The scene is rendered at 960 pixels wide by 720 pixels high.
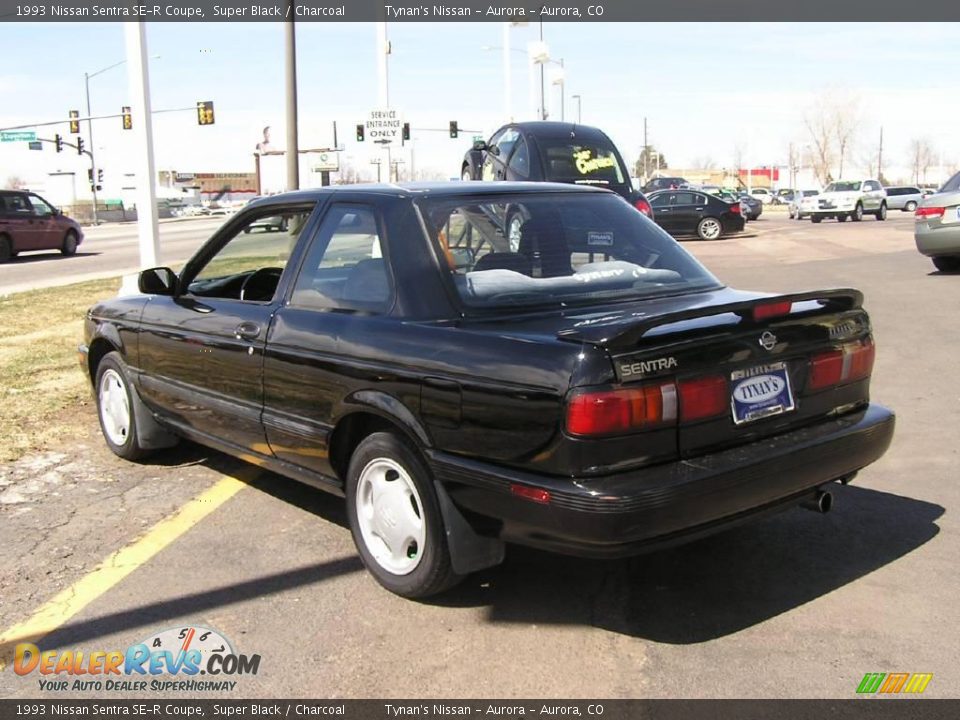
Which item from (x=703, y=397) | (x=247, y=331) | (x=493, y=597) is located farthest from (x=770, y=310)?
(x=247, y=331)

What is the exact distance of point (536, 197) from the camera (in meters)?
4.48

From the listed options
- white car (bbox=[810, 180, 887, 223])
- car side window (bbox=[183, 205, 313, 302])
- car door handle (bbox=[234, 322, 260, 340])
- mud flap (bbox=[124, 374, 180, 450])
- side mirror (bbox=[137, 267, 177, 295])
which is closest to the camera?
car door handle (bbox=[234, 322, 260, 340])

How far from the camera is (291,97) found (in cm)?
1791

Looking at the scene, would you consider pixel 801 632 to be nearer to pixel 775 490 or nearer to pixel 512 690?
pixel 775 490

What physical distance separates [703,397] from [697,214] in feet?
81.6

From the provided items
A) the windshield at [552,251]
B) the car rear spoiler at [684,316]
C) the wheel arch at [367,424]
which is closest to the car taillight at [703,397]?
the car rear spoiler at [684,316]

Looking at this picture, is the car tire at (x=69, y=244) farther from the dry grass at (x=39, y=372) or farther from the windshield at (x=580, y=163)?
the windshield at (x=580, y=163)

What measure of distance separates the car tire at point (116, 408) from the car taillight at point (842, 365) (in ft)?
12.5

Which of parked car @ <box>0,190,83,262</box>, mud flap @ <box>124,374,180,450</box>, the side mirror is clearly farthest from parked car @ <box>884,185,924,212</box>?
the side mirror

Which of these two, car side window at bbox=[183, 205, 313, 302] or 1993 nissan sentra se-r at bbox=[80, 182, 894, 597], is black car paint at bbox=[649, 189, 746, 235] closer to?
car side window at bbox=[183, 205, 313, 302]

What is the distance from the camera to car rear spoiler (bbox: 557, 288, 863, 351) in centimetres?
320

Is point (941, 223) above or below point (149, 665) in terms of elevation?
above

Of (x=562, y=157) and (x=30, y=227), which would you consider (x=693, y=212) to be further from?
(x=30, y=227)

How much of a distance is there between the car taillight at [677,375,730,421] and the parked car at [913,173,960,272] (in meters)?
11.2
